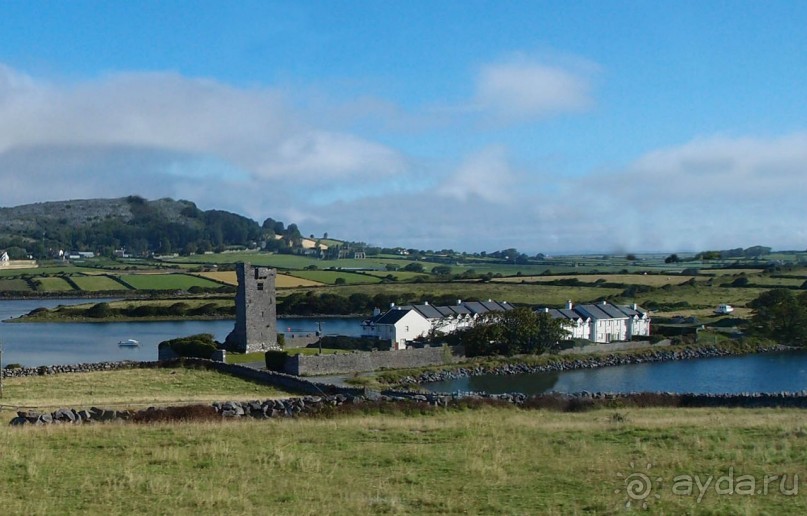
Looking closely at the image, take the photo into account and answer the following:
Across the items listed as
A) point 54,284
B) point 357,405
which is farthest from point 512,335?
point 54,284

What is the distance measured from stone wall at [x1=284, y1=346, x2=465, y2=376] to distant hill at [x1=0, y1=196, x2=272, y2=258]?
113825 mm

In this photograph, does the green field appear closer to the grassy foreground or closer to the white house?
the grassy foreground

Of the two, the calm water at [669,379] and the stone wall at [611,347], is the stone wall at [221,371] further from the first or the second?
the stone wall at [611,347]

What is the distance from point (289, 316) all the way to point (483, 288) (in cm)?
2152

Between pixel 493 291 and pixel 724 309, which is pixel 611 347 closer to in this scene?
pixel 724 309

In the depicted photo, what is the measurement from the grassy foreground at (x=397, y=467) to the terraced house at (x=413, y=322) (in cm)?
3678

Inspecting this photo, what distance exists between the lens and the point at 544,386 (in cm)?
4088

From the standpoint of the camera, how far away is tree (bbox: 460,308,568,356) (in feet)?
164

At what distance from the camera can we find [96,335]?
228 ft

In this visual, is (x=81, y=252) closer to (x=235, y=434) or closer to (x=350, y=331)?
(x=350, y=331)

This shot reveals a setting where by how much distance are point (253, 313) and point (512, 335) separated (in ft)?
51.5

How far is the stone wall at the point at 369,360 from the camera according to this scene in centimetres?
3888

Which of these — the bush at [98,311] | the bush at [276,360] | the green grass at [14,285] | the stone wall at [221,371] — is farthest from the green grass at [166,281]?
the stone wall at [221,371]

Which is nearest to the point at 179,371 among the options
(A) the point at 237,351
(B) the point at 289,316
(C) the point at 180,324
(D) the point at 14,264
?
(A) the point at 237,351
